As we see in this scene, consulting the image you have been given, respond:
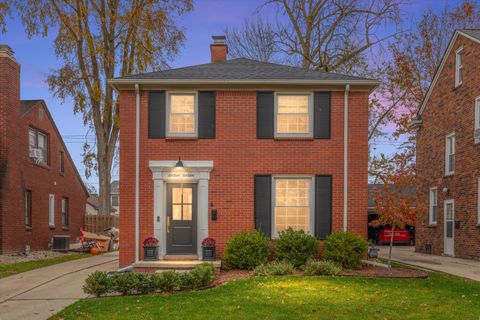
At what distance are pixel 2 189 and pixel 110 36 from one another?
9.78 metres

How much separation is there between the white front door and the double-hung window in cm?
832

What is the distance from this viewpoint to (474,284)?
10.8 meters

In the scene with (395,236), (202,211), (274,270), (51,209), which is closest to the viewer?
(274,270)

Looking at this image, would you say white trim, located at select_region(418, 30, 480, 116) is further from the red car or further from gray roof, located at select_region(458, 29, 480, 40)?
the red car

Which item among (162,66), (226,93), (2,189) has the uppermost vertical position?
(162,66)

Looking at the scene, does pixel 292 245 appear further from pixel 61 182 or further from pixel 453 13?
pixel 453 13

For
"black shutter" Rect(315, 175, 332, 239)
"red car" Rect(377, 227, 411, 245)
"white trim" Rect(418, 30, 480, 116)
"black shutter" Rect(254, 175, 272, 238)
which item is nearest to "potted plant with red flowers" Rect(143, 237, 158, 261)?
"black shutter" Rect(254, 175, 272, 238)

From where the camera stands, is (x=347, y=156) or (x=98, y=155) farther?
(x=98, y=155)

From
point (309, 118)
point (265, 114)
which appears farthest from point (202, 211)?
point (309, 118)

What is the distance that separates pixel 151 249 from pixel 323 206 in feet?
16.2

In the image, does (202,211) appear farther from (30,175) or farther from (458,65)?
(458,65)

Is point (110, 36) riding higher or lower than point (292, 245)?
higher

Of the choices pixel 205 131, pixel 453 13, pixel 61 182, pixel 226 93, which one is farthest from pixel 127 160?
pixel 453 13

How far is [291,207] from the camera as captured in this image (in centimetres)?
1391
